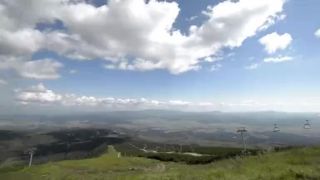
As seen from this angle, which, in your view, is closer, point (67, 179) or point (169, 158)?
point (67, 179)

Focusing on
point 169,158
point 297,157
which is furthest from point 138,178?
point 169,158

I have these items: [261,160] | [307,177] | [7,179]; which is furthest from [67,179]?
[307,177]

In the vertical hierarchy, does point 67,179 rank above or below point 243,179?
below

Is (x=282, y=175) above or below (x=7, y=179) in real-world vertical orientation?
above

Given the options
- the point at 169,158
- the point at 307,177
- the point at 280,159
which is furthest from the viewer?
the point at 169,158

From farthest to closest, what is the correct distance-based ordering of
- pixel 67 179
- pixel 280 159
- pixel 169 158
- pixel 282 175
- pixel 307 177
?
pixel 169 158 < pixel 67 179 < pixel 280 159 < pixel 282 175 < pixel 307 177

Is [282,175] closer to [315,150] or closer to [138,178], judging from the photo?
[138,178]

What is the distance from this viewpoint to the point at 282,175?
99.6 feet

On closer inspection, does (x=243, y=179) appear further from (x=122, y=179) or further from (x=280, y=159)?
(x=280, y=159)

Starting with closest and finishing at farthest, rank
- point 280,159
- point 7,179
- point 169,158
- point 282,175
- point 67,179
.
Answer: point 282,175 → point 280,159 → point 67,179 → point 7,179 → point 169,158

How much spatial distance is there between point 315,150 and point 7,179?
2077 inches

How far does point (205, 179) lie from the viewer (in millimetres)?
30109

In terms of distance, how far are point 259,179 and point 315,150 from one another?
31.4 meters

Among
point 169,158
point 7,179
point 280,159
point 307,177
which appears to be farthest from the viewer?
point 169,158
